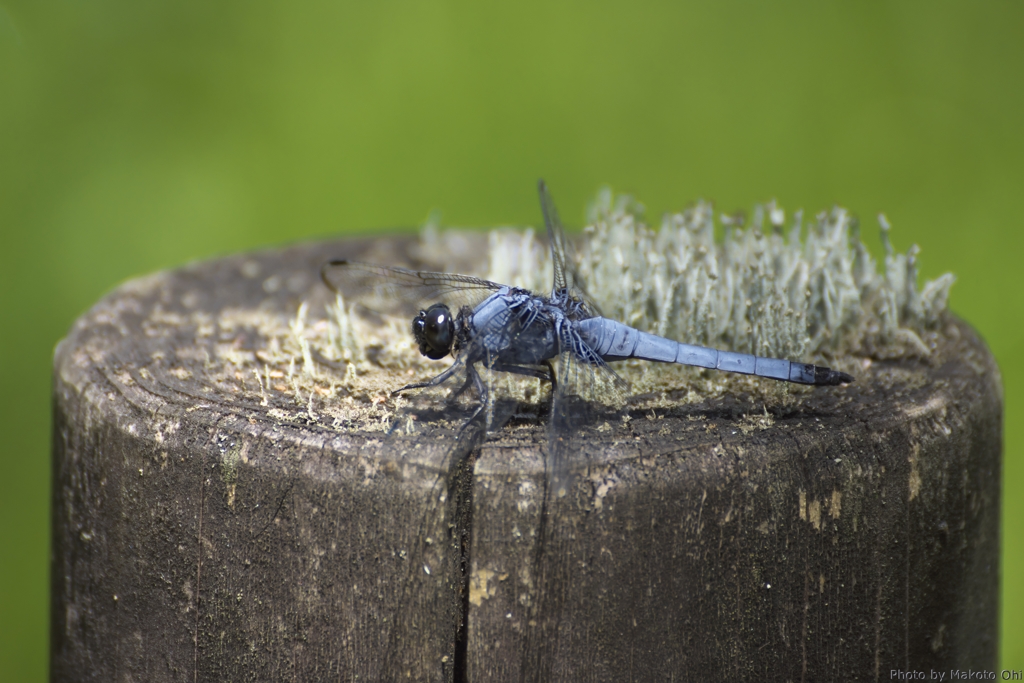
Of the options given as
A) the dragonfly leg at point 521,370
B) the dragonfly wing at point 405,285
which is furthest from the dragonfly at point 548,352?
the dragonfly wing at point 405,285

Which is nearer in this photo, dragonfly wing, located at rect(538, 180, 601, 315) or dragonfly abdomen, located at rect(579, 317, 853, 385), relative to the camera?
dragonfly abdomen, located at rect(579, 317, 853, 385)

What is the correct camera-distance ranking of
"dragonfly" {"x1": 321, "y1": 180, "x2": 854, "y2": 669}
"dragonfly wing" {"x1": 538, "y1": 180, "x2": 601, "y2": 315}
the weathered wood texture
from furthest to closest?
"dragonfly wing" {"x1": 538, "y1": 180, "x2": 601, "y2": 315}, "dragonfly" {"x1": 321, "y1": 180, "x2": 854, "y2": 669}, the weathered wood texture

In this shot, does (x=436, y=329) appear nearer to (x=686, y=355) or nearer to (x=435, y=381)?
(x=435, y=381)

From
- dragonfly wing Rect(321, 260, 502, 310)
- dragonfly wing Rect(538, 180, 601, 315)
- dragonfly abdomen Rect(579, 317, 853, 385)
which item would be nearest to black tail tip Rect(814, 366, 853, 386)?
dragonfly abdomen Rect(579, 317, 853, 385)

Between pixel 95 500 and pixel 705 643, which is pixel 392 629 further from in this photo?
pixel 95 500

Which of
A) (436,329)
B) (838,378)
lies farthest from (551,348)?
(838,378)

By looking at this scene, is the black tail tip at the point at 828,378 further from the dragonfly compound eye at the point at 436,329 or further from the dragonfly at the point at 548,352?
the dragonfly compound eye at the point at 436,329

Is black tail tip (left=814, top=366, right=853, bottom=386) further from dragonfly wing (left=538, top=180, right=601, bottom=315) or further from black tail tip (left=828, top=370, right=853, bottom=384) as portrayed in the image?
dragonfly wing (left=538, top=180, right=601, bottom=315)

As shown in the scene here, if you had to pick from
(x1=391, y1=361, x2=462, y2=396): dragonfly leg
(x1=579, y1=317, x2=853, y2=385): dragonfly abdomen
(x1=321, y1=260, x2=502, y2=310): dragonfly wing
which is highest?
(x1=321, y1=260, x2=502, y2=310): dragonfly wing
